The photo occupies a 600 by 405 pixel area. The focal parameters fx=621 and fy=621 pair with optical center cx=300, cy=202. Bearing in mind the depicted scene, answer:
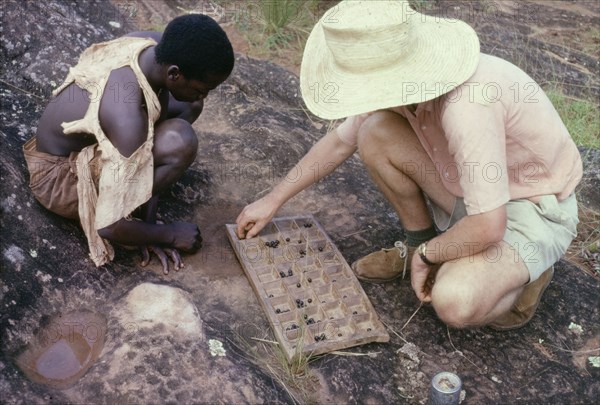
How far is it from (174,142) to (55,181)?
554mm

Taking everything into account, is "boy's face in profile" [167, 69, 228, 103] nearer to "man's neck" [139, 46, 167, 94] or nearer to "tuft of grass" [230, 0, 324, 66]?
"man's neck" [139, 46, 167, 94]

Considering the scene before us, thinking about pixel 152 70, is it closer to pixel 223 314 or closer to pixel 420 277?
pixel 223 314

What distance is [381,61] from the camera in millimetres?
2188

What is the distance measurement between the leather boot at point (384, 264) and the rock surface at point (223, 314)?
6 centimetres

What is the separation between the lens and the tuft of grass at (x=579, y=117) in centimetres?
432

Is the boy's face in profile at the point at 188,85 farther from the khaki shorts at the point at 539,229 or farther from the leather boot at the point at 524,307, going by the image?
the leather boot at the point at 524,307

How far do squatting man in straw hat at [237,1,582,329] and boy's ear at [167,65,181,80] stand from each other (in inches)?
21.8

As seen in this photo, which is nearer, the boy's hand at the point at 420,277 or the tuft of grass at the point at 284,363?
the tuft of grass at the point at 284,363

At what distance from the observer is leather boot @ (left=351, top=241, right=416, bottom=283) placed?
9.67ft

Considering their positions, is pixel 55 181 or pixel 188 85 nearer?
pixel 188 85

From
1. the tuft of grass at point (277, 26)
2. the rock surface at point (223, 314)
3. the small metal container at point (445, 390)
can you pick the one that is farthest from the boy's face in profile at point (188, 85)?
the tuft of grass at point (277, 26)

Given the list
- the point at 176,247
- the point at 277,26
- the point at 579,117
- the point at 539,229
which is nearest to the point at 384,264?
the point at 539,229

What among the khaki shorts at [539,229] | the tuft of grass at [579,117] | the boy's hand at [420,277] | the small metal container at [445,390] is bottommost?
the tuft of grass at [579,117]

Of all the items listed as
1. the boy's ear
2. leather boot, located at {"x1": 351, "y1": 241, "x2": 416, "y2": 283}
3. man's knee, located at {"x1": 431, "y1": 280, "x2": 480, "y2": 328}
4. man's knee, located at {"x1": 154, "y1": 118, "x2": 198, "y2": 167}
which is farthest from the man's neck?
man's knee, located at {"x1": 431, "y1": 280, "x2": 480, "y2": 328}
